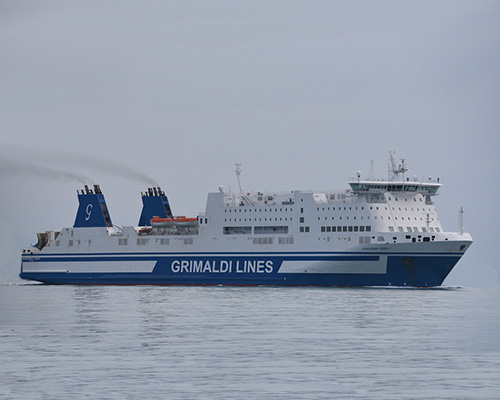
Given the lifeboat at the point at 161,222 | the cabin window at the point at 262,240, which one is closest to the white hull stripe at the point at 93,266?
the lifeboat at the point at 161,222

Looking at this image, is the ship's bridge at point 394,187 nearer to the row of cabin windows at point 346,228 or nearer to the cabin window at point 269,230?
the row of cabin windows at point 346,228

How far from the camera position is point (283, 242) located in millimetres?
54062

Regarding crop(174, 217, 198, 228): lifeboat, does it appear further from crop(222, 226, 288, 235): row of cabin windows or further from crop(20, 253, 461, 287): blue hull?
crop(222, 226, 288, 235): row of cabin windows

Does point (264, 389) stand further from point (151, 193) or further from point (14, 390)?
point (151, 193)

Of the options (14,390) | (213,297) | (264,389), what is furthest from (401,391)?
(213,297)

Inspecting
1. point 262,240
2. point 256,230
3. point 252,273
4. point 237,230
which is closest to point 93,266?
point 237,230

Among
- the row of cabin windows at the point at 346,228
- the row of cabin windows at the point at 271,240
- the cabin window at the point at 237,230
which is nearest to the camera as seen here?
the row of cabin windows at the point at 346,228

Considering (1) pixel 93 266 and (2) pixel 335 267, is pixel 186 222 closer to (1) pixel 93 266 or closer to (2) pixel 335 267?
(1) pixel 93 266

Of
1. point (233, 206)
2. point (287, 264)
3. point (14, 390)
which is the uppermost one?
point (233, 206)

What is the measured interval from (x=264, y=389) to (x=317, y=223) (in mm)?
35521

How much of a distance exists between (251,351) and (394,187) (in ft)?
106

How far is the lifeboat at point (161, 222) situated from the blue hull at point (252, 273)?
7.62ft

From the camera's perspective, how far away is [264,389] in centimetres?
1805

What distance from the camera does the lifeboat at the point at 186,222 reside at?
5872 cm
